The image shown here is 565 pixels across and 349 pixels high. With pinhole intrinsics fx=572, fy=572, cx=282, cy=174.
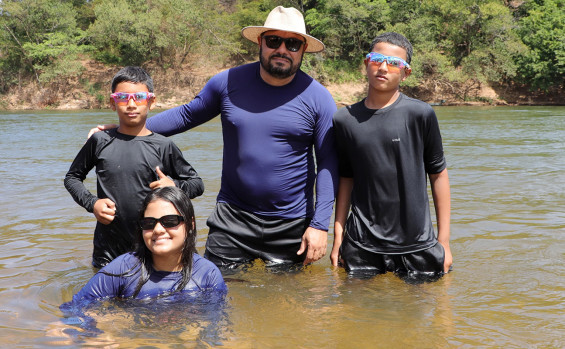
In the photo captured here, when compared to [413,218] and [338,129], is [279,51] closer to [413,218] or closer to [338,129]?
[338,129]

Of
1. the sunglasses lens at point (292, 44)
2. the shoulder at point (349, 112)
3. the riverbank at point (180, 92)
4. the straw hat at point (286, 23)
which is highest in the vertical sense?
the straw hat at point (286, 23)

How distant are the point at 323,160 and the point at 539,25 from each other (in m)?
44.2

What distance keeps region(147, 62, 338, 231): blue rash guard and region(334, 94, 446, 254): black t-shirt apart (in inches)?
7.1

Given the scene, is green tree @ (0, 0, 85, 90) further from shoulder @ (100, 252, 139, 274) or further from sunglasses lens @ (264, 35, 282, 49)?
shoulder @ (100, 252, 139, 274)

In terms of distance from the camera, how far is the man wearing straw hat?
394 cm

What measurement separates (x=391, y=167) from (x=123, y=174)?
1.78 m

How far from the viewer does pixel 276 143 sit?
394 centimetres

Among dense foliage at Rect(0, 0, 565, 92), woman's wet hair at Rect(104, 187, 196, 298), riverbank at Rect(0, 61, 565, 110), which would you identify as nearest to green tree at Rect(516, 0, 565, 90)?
dense foliage at Rect(0, 0, 565, 92)

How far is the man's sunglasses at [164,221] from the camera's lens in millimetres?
3328

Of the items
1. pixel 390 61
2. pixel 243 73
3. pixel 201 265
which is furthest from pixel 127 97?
pixel 390 61

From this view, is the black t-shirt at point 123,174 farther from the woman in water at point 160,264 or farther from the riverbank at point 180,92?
the riverbank at point 180,92

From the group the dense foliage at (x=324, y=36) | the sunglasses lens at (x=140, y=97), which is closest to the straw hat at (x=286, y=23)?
the sunglasses lens at (x=140, y=97)

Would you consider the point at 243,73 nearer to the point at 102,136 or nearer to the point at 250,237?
the point at 102,136

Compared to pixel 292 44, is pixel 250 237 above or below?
below
